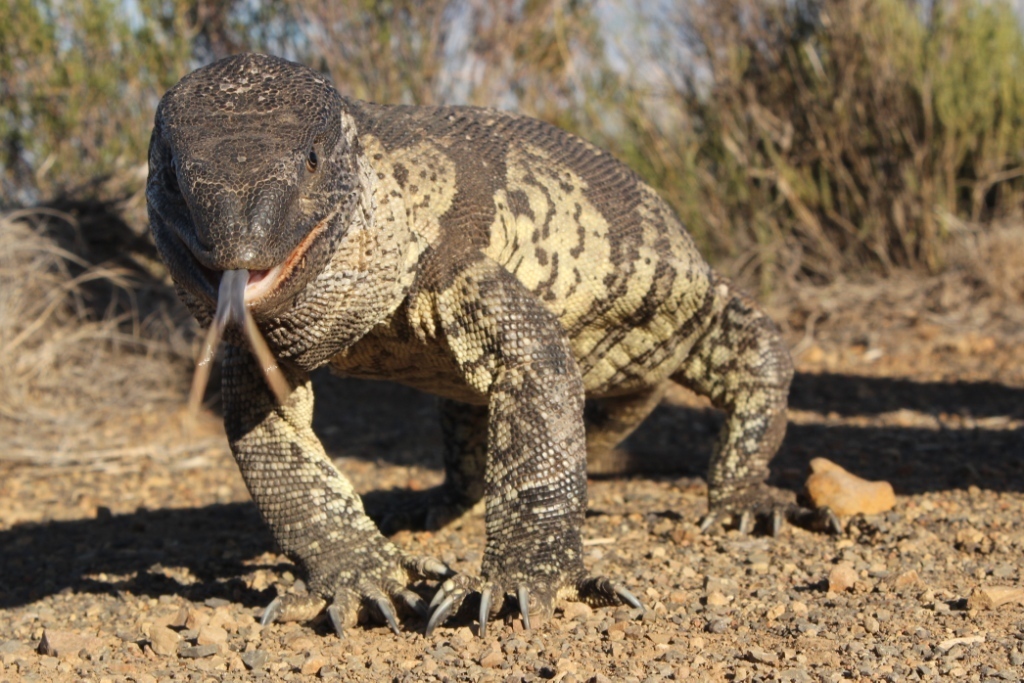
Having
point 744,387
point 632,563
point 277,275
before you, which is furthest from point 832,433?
point 277,275

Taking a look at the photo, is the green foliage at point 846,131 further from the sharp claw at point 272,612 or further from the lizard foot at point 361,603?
the sharp claw at point 272,612

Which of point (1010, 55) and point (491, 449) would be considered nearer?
point (491, 449)

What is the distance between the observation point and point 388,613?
3674 mm

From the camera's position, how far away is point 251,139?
10.2 ft

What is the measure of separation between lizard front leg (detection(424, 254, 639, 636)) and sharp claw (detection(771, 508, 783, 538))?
4.30 ft

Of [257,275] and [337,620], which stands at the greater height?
[257,275]

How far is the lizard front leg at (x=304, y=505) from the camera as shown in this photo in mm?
3822

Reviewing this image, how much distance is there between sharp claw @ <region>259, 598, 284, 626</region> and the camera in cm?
375

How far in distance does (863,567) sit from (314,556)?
1.89 meters

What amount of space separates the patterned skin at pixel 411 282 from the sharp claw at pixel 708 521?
0.76 m

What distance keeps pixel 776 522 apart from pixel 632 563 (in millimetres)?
729

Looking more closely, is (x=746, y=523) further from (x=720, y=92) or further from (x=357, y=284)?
(x=720, y=92)

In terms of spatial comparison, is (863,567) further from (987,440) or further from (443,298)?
(987,440)

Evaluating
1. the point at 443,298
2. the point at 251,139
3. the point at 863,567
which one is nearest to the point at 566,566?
the point at 443,298
